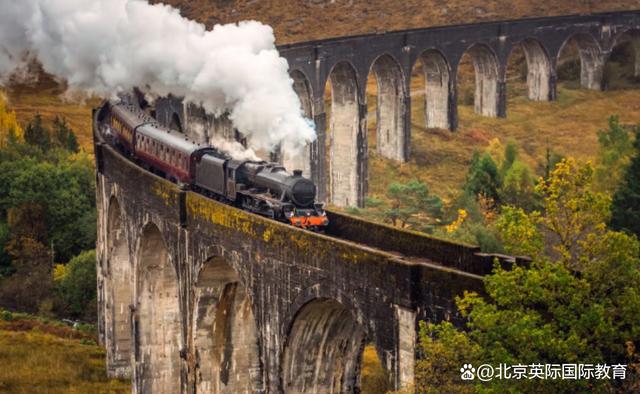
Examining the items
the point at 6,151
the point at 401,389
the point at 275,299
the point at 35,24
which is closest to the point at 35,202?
the point at 6,151

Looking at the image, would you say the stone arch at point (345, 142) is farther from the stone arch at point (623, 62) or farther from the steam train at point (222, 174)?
the stone arch at point (623, 62)

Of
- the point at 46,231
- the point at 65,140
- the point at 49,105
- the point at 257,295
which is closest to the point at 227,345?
the point at 257,295

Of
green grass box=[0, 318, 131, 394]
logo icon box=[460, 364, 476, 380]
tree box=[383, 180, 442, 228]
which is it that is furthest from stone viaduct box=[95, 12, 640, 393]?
tree box=[383, 180, 442, 228]

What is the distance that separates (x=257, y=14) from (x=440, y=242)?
9238 centimetres

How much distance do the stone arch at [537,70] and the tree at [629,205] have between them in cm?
3966

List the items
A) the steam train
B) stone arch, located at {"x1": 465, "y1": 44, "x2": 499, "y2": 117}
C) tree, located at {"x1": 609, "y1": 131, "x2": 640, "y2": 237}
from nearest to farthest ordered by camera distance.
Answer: the steam train → tree, located at {"x1": 609, "y1": 131, "x2": 640, "y2": 237} → stone arch, located at {"x1": 465, "y1": 44, "x2": 499, "y2": 117}

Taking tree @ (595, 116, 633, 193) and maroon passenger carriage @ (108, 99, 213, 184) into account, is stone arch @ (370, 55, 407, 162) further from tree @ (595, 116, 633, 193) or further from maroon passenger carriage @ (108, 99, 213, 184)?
maroon passenger carriage @ (108, 99, 213, 184)

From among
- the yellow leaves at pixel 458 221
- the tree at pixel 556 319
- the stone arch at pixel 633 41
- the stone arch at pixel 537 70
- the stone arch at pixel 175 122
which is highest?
the stone arch at pixel 633 41

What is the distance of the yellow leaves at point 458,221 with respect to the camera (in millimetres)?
57344

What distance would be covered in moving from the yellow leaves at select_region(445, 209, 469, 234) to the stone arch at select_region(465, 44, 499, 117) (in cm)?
3090

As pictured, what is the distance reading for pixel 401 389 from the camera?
26031mm

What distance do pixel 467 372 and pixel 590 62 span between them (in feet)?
266

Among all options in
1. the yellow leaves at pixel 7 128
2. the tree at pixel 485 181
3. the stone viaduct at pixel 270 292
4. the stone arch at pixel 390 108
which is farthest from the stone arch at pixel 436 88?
the stone viaduct at pixel 270 292

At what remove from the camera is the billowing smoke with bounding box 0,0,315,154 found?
42.9 m
